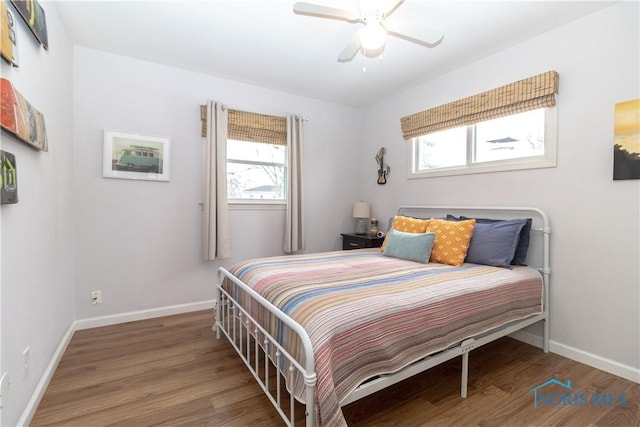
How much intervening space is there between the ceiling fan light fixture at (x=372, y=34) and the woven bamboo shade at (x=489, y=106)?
138cm

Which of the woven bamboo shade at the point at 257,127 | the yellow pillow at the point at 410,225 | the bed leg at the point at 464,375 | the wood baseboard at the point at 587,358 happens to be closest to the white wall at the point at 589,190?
the wood baseboard at the point at 587,358

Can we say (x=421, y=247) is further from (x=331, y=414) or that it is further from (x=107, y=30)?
(x=107, y=30)

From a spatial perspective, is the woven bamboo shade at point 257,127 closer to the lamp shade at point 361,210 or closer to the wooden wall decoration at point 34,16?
the lamp shade at point 361,210

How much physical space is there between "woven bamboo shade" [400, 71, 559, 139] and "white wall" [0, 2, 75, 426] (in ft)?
10.4

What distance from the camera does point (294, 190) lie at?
3.59 meters

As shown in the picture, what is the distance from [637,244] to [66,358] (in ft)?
13.1

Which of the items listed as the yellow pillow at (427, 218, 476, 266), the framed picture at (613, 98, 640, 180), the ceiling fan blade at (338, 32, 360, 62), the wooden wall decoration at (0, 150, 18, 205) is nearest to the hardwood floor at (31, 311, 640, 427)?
the yellow pillow at (427, 218, 476, 266)

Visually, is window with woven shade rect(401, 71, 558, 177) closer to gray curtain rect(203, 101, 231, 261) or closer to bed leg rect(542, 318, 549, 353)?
bed leg rect(542, 318, 549, 353)

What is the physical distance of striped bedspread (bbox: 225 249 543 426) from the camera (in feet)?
Result: 4.21

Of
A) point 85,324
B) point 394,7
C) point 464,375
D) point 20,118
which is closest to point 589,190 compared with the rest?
point 464,375

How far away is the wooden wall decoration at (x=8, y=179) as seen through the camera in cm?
118

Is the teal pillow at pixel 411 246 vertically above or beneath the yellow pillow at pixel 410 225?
beneath

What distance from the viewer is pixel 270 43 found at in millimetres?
A: 2596

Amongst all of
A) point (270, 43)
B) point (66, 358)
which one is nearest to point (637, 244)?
point (270, 43)
